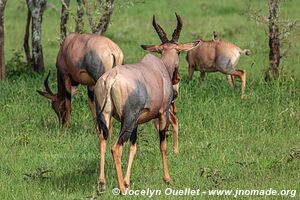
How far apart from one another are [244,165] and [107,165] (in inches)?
61.5

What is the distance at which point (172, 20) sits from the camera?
67.6 ft

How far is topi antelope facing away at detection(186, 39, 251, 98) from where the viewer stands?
45.9 ft

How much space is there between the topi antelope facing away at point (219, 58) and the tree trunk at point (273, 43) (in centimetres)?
69

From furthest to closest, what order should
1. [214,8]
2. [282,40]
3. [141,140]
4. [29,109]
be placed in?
[214,8]
[282,40]
[29,109]
[141,140]

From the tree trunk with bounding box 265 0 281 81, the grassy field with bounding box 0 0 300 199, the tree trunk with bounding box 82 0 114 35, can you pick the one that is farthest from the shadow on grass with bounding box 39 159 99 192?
the tree trunk with bounding box 265 0 281 81

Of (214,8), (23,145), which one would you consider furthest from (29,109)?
(214,8)

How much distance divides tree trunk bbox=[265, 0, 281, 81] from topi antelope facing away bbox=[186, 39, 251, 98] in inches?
→ 27.2

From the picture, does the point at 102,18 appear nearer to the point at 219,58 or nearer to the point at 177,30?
the point at 219,58

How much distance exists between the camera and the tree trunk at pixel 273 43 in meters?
14.2

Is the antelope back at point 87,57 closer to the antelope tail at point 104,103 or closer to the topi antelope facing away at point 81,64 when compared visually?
→ the topi antelope facing away at point 81,64

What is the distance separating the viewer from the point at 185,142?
1122 cm

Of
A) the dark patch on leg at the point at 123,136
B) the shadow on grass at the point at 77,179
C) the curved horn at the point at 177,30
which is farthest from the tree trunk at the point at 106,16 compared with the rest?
the dark patch on leg at the point at 123,136

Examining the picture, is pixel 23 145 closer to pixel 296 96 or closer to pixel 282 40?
pixel 296 96

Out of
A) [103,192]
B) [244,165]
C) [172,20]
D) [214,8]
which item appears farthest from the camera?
[214,8]
